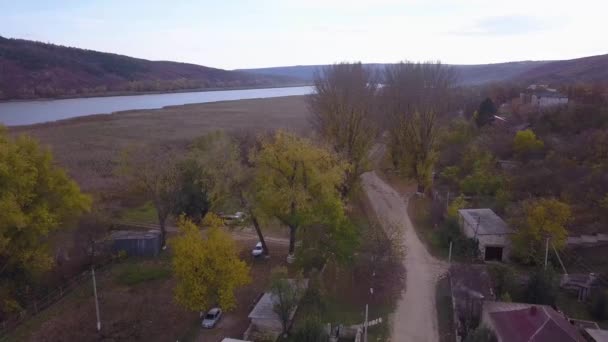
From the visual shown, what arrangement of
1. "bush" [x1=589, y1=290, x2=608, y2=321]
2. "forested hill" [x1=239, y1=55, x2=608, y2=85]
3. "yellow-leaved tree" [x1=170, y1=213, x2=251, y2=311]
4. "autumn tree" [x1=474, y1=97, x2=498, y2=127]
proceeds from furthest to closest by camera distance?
"forested hill" [x1=239, y1=55, x2=608, y2=85]
"autumn tree" [x1=474, y1=97, x2=498, y2=127]
"bush" [x1=589, y1=290, x2=608, y2=321]
"yellow-leaved tree" [x1=170, y1=213, x2=251, y2=311]

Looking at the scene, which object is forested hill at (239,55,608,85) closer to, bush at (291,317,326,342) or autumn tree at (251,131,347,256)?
autumn tree at (251,131,347,256)

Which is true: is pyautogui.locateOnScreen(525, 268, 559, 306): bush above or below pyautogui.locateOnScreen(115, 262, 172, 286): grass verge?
above

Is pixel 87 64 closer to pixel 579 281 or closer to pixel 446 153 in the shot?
pixel 446 153

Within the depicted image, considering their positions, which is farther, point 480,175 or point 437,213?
point 480,175

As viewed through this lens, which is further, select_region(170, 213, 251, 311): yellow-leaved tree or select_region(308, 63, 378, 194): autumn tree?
select_region(308, 63, 378, 194): autumn tree

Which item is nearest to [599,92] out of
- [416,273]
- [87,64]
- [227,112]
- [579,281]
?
[579,281]

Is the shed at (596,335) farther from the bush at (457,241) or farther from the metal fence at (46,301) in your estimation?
the metal fence at (46,301)

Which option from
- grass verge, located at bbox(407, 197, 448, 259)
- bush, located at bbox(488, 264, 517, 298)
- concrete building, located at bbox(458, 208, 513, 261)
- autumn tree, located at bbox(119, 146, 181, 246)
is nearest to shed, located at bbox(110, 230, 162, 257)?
autumn tree, located at bbox(119, 146, 181, 246)
